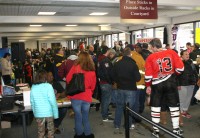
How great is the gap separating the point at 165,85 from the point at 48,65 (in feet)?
16.1

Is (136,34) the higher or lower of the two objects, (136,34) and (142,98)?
the higher

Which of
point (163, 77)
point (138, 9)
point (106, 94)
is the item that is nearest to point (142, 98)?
point (106, 94)

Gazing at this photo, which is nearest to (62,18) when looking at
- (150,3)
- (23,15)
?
(23,15)

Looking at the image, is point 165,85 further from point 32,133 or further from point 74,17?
point 74,17

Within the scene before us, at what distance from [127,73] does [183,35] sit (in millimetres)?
9348

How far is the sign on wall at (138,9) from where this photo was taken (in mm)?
6855

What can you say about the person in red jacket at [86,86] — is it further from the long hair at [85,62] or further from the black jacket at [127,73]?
the black jacket at [127,73]

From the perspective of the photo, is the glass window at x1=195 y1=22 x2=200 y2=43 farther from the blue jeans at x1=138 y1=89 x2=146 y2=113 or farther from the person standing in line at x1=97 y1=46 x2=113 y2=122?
the person standing in line at x1=97 y1=46 x2=113 y2=122

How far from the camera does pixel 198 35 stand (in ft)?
39.4

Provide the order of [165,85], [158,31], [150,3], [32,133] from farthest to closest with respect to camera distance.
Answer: [158,31]
[150,3]
[32,133]
[165,85]

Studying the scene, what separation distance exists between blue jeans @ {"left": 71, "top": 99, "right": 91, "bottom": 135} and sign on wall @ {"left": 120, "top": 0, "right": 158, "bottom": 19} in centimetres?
302

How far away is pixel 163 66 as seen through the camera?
4496mm

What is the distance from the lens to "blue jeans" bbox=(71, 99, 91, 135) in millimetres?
4559

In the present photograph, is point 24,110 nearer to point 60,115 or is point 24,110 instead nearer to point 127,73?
point 60,115
